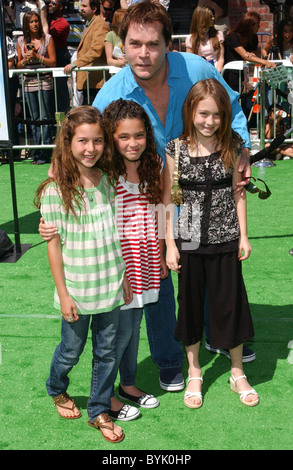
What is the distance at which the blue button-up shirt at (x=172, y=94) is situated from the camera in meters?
3.78

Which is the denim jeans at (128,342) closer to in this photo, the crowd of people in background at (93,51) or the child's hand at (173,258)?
the child's hand at (173,258)

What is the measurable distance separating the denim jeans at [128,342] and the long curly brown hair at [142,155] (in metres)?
0.58

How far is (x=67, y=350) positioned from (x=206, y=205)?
1.02 m

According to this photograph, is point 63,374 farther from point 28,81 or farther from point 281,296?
point 28,81

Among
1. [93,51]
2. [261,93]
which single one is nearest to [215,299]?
[261,93]

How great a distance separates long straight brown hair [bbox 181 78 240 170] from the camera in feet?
11.8

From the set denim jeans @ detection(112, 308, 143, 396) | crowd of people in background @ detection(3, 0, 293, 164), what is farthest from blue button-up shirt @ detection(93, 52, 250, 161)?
crowd of people in background @ detection(3, 0, 293, 164)

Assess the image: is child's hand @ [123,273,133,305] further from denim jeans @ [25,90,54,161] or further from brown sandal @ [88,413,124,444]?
denim jeans @ [25,90,54,161]

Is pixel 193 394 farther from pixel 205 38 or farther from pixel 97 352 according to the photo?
pixel 205 38

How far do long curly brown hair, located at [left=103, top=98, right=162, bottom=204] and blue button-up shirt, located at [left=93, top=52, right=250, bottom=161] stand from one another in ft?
0.82

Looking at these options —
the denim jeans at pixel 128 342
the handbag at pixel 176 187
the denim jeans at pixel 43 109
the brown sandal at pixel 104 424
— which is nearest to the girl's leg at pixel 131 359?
the denim jeans at pixel 128 342

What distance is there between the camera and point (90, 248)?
130 inches

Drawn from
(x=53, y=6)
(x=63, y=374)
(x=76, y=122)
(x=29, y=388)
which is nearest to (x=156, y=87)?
(x=76, y=122)

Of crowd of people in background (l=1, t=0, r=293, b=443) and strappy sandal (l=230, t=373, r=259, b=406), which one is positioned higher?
crowd of people in background (l=1, t=0, r=293, b=443)
